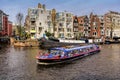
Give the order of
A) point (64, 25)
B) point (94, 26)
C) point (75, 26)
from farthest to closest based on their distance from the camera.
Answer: point (94, 26) → point (75, 26) → point (64, 25)

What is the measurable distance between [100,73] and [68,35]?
106 metres

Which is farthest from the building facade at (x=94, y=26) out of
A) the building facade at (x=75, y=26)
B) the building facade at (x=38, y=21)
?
the building facade at (x=38, y=21)

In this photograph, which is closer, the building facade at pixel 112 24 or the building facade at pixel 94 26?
the building facade at pixel 94 26

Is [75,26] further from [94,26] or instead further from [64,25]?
[94,26]

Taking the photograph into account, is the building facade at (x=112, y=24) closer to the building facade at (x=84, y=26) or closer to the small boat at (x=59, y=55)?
the building facade at (x=84, y=26)

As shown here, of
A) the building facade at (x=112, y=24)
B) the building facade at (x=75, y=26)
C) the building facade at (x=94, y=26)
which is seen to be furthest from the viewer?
the building facade at (x=112, y=24)

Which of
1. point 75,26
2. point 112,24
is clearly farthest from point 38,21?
point 112,24

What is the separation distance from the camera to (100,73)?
4600 centimetres

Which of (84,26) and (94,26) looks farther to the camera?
(94,26)

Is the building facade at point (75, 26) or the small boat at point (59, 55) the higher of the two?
the building facade at point (75, 26)

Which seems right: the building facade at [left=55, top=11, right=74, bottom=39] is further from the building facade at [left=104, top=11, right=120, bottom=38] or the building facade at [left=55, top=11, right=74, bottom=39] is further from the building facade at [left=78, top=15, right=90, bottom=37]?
the building facade at [left=104, top=11, right=120, bottom=38]

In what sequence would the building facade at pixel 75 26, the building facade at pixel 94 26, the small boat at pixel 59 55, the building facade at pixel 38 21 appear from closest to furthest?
the small boat at pixel 59 55
the building facade at pixel 38 21
the building facade at pixel 75 26
the building facade at pixel 94 26

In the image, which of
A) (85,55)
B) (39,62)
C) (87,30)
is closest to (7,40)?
(87,30)

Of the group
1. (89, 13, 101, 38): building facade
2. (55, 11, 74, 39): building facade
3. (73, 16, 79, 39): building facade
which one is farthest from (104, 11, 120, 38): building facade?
(55, 11, 74, 39): building facade
